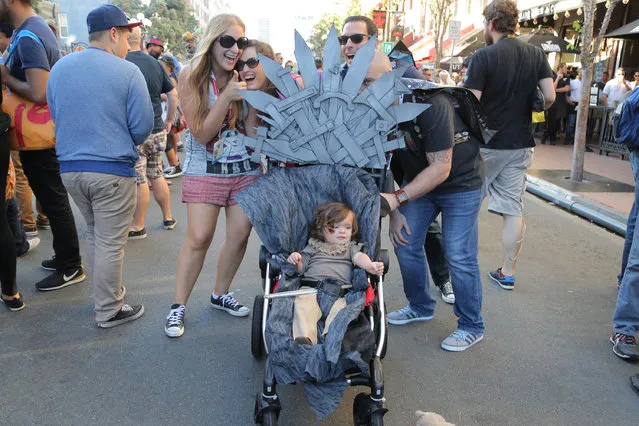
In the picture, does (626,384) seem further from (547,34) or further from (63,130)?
(547,34)

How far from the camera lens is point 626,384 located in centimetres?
313

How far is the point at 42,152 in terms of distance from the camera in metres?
4.11

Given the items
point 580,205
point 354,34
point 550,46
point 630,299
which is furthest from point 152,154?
point 550,46

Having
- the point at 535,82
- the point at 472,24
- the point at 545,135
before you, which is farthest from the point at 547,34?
the point at 472,24

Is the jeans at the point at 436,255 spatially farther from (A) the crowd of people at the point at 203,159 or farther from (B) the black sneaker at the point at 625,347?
(B) the black sneaker at the point at 625,347

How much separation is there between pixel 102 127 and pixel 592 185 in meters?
7.67

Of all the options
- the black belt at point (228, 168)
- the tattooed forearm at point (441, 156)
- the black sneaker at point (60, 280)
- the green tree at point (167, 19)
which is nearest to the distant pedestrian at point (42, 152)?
the black sneaker at point (60, 280)

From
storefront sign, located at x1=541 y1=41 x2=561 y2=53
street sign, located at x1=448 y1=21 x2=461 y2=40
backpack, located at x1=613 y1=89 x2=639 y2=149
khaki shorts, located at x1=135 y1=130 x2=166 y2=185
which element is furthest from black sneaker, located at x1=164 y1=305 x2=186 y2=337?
street sign, located at x1=448 y1=21 x2=461 y2=40

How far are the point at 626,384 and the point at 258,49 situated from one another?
114 inches

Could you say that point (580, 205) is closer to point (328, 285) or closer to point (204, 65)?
point (328, 285)

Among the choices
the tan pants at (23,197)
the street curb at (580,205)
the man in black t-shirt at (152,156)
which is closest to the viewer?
the tan pants at (23,197)

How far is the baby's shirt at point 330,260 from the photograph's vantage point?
294cm

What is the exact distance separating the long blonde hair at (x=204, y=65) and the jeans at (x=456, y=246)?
1329 millimetres

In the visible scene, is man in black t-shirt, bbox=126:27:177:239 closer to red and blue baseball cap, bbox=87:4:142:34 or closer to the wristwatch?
red and blue baseball cap, bbox=87:4:142:34
